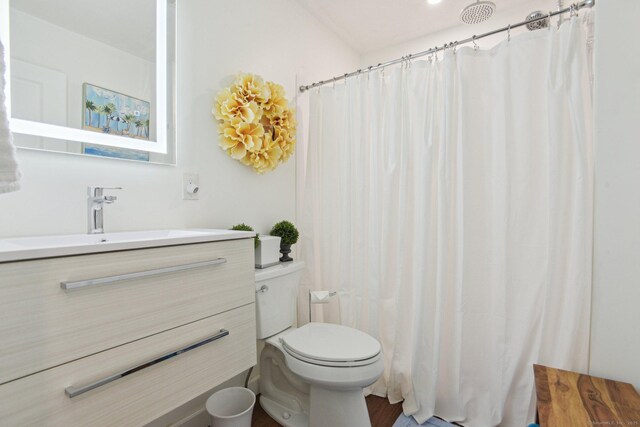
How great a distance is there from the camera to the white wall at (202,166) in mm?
1010

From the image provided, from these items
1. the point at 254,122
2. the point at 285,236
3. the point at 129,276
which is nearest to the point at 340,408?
the point at 285,236

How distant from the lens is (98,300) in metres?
0.78

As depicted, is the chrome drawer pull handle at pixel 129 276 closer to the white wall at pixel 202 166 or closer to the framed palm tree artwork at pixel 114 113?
the white wall at pixel 202 166

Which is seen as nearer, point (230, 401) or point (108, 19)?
point (108, 19)

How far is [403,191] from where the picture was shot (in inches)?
65.6

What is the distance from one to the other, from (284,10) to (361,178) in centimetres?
121

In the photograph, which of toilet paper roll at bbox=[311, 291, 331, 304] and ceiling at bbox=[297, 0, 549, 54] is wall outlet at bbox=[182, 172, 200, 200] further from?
ceiling at bbox=[297, 0, 549, 54]

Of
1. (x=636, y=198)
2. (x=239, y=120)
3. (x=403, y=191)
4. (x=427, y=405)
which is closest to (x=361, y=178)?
(x=403, y=191)

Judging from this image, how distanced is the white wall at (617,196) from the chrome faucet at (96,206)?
5.73 ft

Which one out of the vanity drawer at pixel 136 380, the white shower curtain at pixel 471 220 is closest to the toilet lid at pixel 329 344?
the vanity drawer at pixel 136 380

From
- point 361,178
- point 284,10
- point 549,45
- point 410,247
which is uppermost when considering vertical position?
point 284,10

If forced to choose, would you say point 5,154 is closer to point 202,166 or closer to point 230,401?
point 202,166

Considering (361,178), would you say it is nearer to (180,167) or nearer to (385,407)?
(180,167)

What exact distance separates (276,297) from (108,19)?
55.0 inches
